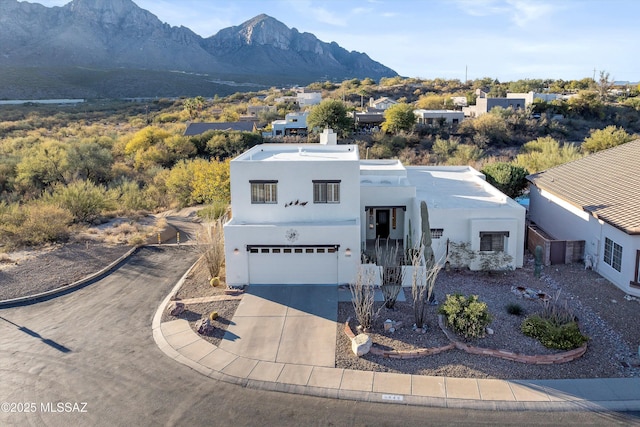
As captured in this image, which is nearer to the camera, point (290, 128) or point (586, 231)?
point (586, 231)

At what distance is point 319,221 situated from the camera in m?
19.4

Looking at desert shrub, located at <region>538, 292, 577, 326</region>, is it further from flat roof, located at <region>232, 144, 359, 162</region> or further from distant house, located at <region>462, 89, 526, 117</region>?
distant house, located at <region>462, 89, 526, 117</region>

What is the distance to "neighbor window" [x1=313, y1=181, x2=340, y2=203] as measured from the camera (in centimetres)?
1941

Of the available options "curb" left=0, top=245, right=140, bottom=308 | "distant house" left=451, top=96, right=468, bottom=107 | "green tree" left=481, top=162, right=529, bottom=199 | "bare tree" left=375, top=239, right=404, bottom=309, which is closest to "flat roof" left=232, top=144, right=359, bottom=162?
"bare tree" left=375, top=239, right=404, bottom=309

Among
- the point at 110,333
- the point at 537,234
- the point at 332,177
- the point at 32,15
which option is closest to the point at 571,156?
the point at 537,234

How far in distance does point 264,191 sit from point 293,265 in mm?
3310

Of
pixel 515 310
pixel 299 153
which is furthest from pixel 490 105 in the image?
pixel 515 310

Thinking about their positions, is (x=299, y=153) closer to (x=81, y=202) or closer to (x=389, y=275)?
(x=389, y=275)

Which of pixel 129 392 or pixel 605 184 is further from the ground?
pixel 605 184

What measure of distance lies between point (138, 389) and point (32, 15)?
7209 inches

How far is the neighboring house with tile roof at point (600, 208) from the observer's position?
1752 centimetres

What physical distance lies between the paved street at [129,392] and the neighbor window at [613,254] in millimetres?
8563

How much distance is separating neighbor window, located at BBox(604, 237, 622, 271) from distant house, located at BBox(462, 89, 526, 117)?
167ft

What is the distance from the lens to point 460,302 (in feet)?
48.7
